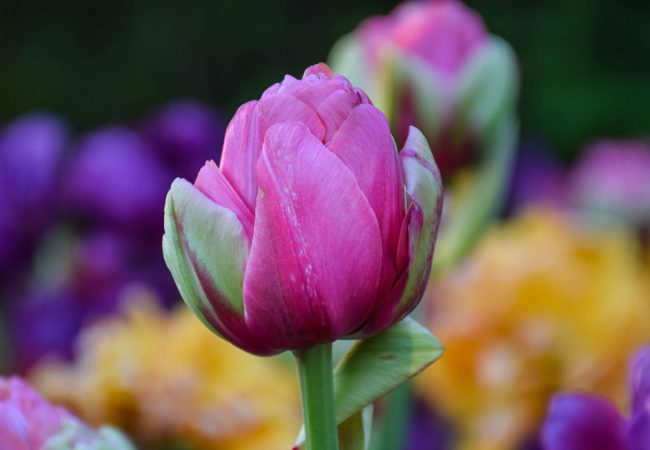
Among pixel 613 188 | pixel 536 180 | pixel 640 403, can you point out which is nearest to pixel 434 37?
pixel 640 403

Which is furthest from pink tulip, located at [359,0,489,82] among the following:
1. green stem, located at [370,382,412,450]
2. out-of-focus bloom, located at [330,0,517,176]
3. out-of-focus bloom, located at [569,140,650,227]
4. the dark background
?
the dark background

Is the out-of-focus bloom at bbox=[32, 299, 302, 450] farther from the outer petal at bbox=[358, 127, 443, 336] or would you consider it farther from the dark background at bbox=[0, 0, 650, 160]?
the dark background at bbox=[0, 0, 650, 160]

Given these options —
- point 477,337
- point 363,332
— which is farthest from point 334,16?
point 363,332

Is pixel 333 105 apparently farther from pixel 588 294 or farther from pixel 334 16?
pixel 334 16

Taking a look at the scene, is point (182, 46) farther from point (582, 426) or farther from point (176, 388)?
point (582, 426)

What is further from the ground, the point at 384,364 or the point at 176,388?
the point at 384,364

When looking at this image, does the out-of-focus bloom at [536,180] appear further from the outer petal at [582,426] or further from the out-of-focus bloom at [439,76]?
the outer petal at [582,426]
